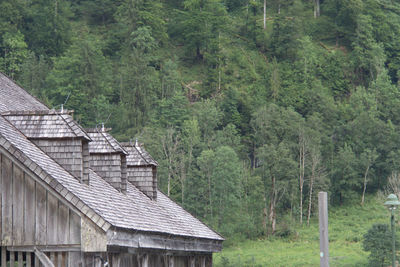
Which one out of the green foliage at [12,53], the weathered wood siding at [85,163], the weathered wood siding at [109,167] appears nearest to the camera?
the weathered wood siding at [85,163]

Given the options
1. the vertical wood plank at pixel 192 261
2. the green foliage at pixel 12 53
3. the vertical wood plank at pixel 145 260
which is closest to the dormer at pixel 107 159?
the vertical wood plank at pixel 145 260

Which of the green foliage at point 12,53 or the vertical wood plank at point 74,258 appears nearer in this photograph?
the vertical wood plank at point 74,258

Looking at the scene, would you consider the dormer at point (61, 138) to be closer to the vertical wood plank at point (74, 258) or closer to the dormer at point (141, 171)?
the vertical wood plank at point (74, 258)

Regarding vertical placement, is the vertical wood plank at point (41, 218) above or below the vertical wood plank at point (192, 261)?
above

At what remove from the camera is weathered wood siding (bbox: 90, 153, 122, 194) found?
80.6 feet

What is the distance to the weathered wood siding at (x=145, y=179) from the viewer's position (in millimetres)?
28750

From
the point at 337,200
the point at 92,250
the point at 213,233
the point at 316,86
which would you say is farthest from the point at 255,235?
the point at 92,250

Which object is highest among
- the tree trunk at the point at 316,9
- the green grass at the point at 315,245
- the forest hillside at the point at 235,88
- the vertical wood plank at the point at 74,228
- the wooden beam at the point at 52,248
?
the tree trunk at the point at 316,9

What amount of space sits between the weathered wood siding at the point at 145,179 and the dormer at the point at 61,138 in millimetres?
8267

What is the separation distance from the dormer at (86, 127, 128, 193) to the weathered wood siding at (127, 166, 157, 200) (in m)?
3.60

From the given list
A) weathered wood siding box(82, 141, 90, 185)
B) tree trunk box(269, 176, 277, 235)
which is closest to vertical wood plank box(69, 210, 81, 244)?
weathered wood siding box(82, 141, 90, 185)

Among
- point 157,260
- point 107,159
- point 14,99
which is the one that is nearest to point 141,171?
point 107,159

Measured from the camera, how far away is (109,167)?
24.9 m

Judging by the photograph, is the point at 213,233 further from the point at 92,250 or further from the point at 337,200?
the point at 337,200
